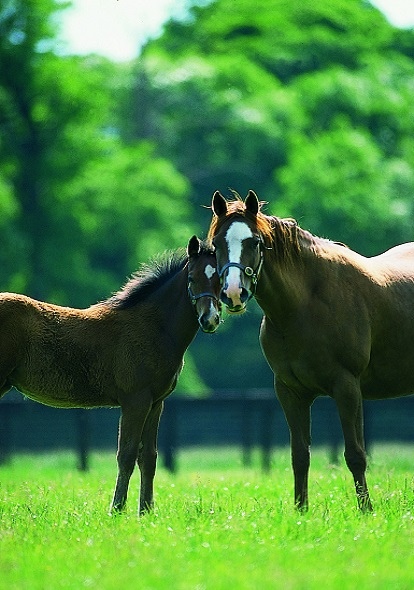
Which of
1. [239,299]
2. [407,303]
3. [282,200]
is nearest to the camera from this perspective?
[239,299]

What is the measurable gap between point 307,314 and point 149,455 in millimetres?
1625

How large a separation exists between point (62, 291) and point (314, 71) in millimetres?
16226

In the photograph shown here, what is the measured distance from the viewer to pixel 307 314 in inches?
342

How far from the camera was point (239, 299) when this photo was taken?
8008 mm

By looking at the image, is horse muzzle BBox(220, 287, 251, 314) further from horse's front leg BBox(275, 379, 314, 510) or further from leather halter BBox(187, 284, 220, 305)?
horse's front leg BBox(275, 379, 314, 510)

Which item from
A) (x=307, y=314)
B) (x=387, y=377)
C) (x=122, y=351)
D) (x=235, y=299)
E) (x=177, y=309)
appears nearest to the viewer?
(x=235, y=299)

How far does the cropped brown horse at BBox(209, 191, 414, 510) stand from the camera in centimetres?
839

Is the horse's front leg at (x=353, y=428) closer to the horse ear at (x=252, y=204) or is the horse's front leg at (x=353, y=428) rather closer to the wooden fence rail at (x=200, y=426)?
the horse ear at (x=252, y=204)

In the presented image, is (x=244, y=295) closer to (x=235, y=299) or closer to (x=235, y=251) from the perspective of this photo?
(x=235, y=299)

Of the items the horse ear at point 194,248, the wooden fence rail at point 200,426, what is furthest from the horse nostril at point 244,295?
the wooden fence rail at point 200,426

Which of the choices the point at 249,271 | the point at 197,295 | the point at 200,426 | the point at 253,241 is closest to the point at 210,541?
the point at 249,271

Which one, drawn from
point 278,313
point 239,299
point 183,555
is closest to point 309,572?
point 183,555

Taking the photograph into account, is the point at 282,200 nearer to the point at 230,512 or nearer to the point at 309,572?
the point at 230,512

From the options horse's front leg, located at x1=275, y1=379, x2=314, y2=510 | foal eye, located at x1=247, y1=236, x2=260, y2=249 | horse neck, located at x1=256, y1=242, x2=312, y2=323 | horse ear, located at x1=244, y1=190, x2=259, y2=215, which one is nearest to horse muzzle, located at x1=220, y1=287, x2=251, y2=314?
foal eye, located at x1=247, y1=236, x2=260, y2=249
